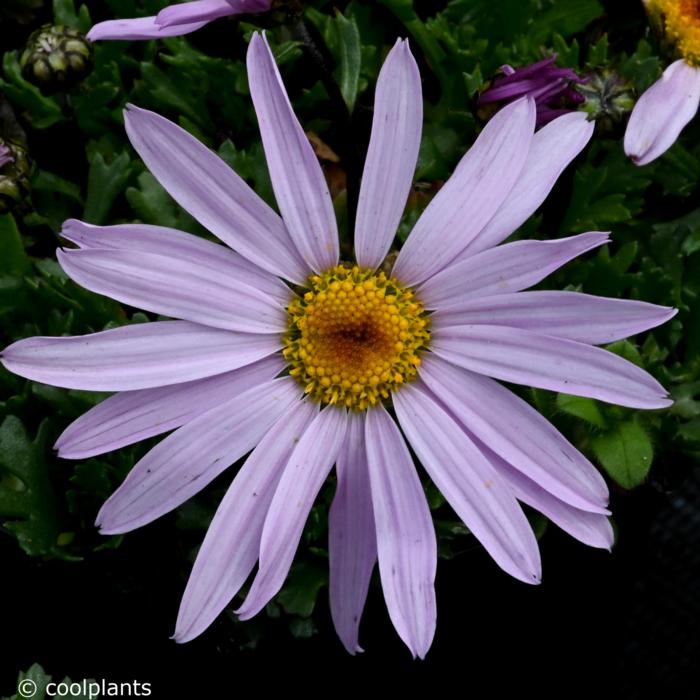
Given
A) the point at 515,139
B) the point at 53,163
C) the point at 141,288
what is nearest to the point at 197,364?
the point at 141,288

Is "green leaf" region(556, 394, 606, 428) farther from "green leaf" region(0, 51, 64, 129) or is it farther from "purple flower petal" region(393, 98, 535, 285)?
"green leaf" region(0, 51, 64, 129)

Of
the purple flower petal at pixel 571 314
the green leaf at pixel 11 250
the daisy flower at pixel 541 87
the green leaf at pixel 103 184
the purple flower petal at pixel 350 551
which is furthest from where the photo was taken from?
the green leaf at pixel 103 184

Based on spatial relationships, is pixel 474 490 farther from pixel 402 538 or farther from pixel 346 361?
pixel 346 361

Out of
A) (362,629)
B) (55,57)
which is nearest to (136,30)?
(55,57)

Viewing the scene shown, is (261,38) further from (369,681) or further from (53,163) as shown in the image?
(369,681)

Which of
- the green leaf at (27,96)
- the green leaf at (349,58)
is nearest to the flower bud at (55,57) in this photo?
the green leaf at (27,96)

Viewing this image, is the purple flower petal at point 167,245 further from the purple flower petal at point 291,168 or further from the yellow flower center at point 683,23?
the yellow flower center at point 683,23

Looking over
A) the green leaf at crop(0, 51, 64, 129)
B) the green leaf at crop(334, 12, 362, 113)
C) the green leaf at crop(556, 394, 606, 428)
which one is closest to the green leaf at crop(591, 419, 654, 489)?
the green leaf at crop(556, 394, 606, 428)
